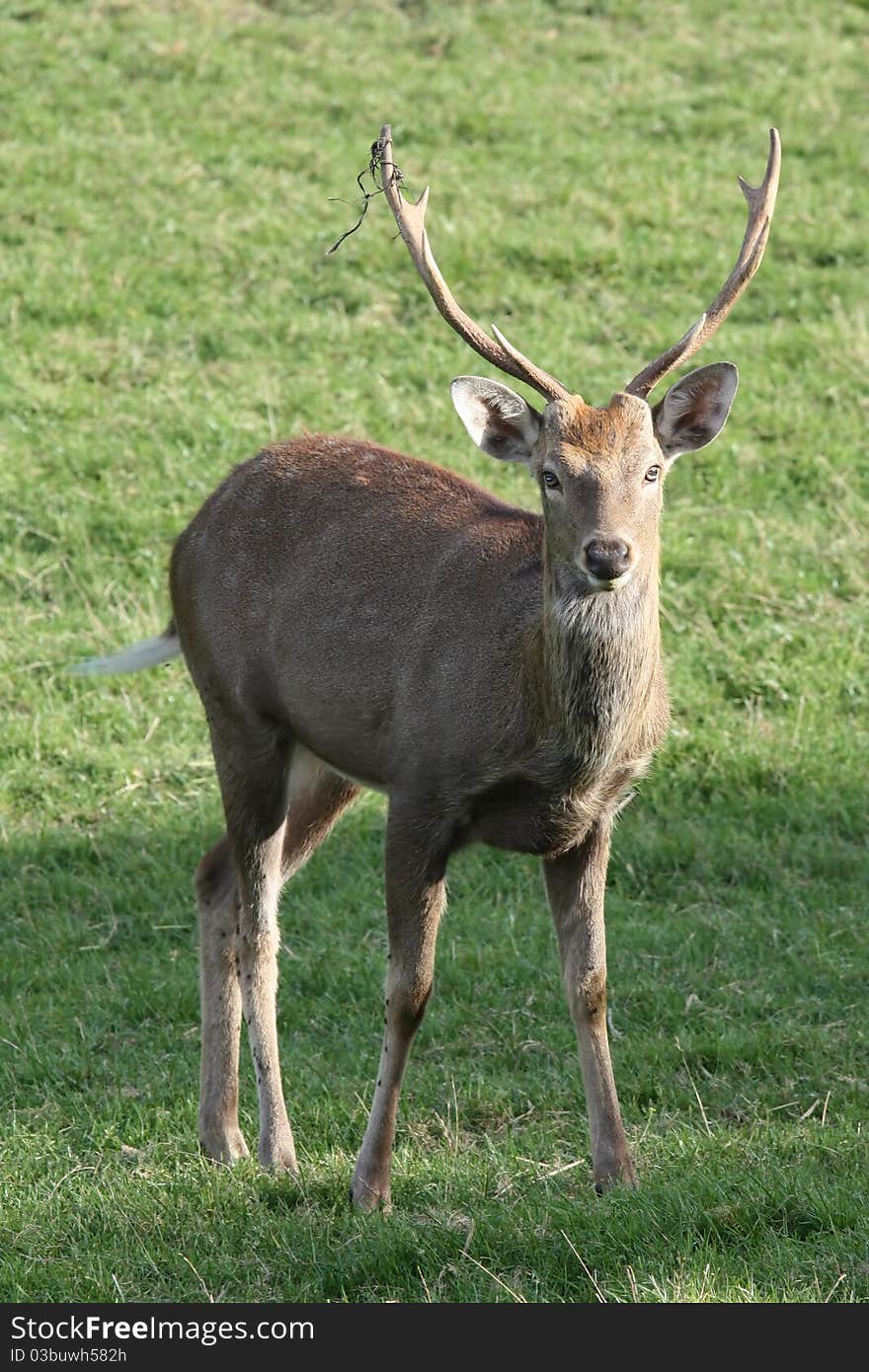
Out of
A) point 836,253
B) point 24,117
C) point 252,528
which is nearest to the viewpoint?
point 252,528

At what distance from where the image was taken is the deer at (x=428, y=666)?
5.48 m

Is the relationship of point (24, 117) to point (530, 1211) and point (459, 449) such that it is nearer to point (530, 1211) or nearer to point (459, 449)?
point (459, 449)

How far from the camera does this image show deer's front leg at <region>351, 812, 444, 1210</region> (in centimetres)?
571

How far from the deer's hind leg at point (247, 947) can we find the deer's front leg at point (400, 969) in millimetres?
480

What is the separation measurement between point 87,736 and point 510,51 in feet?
30.9

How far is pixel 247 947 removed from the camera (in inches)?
254

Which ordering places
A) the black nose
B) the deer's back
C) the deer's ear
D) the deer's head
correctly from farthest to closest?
the deer's back, the deer's ear, the deer's head, the black nose

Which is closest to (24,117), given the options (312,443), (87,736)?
(87,736)

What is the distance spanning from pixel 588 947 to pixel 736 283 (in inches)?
83.9

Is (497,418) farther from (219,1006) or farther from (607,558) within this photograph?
(219,1006)

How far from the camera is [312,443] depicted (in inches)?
267

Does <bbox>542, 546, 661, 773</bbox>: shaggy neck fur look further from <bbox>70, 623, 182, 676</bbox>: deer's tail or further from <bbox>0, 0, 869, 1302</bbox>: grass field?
<bbox>70, 623, 182, 676</bbox>: deer's tail

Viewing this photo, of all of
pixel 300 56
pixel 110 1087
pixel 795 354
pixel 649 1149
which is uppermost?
pixel 300 56

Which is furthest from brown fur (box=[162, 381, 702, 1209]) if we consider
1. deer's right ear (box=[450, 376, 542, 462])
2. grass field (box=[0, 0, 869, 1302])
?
grass field (box=[0, 0, 869, 1302])
